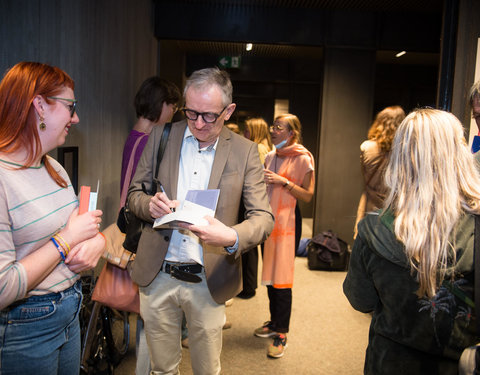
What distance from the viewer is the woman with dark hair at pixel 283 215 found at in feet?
10.0

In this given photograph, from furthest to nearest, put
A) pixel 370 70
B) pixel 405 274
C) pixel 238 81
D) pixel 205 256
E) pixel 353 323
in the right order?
pixel 238 81, pixel 370 70, pixel 353 323, pixel 205 256, pixel 405 274

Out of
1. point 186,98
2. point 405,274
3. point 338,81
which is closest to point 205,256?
point 186,98

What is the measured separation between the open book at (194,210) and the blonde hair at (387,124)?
98.0 inches

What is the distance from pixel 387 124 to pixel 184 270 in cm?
254

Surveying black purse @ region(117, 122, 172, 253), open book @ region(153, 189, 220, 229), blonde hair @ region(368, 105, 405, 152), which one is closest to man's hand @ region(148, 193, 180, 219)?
open book @ region(153, 189, 220, 229)

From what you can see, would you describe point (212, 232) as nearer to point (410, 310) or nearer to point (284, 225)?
point (410, 310)

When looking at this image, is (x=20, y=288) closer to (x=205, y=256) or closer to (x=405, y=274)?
(x=205, y=256)

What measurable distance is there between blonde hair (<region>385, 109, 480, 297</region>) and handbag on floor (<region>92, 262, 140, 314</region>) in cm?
156

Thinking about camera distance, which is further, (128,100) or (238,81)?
(238,81)

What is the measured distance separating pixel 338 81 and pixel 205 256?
4734 mm

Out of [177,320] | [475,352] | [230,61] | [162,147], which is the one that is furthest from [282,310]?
[230,61]

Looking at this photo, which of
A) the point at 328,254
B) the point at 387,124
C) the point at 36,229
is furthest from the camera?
the point at 328,254

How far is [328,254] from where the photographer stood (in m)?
4.99

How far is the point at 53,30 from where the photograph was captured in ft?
7.15
